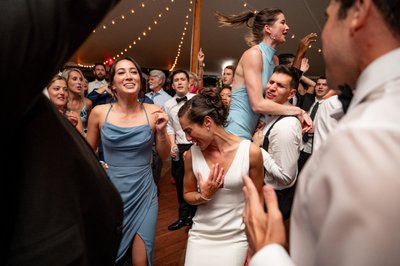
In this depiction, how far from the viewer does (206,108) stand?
185 centimetres

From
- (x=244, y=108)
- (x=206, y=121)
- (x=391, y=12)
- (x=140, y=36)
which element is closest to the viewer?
(x=391, y=12)

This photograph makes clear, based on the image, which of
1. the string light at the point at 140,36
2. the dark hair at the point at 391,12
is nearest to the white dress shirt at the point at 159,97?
the dark hair at the point at 391,12

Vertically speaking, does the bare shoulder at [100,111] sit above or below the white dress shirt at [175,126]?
above

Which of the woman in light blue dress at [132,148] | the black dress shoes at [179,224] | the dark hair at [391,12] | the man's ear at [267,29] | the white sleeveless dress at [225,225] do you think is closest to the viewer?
the dark hair at [391,12]

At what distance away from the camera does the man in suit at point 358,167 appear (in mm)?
401

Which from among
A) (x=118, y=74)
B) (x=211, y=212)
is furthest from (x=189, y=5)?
(x=211, y=212)

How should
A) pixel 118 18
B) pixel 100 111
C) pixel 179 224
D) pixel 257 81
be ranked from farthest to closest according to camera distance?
pixel 118 18, pixel 179 224, pixel 100 111, pixel 257 81

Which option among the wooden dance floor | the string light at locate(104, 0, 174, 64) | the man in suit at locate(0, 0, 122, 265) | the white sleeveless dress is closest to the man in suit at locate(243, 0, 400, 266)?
the man in suit at locate(0, 0, 122, 265)

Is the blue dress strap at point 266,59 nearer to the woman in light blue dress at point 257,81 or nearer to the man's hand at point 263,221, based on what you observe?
the woman in light blue dress at point 257,81

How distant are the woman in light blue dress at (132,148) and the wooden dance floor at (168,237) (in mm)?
744

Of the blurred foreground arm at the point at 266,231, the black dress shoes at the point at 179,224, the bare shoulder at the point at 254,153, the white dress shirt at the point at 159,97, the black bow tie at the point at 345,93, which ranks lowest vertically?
the black dress shoes at the point at 179,224

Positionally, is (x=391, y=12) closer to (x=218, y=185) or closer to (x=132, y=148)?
(x=218, y=185)

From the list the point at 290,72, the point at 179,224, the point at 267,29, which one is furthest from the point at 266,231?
the point at 179,224

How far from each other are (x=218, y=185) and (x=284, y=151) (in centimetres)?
56
